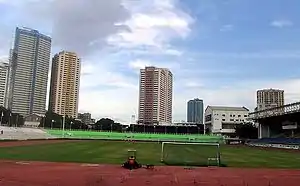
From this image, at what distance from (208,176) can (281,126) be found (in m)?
90.8

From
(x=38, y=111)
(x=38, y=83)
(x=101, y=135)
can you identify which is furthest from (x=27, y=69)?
(x=101, y=135)

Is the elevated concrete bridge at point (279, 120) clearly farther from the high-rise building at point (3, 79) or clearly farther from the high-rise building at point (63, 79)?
the high-rise building at point (3, 79)

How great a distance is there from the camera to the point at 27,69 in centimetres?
15750

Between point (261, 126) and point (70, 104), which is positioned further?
point (70, 104)

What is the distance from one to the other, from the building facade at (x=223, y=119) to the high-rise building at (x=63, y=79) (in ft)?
199

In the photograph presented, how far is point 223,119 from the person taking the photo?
169m

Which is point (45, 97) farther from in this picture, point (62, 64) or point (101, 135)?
point (101, 135)

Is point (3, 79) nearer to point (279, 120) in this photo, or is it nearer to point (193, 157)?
point (279, 120)

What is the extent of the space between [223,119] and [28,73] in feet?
282

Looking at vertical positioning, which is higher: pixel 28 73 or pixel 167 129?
pixel 28 73

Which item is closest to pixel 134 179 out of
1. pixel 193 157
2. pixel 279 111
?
pixel 193 157

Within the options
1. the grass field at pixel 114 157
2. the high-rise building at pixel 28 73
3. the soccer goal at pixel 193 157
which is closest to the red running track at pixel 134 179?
the soccer goal at pixel 193 157

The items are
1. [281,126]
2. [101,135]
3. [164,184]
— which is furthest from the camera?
[101,135]

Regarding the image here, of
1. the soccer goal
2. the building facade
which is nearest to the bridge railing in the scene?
the soccer goal
